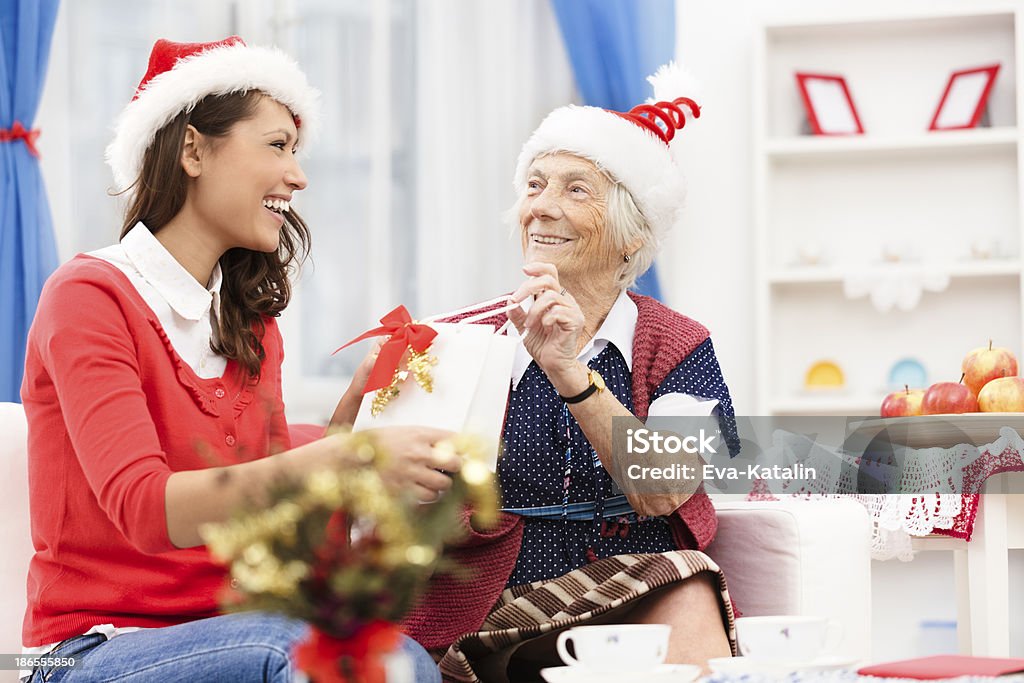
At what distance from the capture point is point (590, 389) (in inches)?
71.1

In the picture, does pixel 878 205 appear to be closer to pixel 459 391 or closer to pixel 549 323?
pixel 549 323

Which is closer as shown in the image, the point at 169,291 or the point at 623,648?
the point at 623,648

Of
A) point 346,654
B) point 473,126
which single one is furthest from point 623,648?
point 473,126

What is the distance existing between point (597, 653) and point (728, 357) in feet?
9.47

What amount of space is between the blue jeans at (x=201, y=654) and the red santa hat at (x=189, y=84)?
699 mm

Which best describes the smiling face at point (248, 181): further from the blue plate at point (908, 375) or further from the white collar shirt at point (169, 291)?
the blue plate at point (908, 375)

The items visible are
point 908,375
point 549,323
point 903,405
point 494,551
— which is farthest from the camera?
point 908,375

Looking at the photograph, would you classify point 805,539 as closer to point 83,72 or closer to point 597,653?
point 597,653

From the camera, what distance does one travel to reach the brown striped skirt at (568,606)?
1686mm

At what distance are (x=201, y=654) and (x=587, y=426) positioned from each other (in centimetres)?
73

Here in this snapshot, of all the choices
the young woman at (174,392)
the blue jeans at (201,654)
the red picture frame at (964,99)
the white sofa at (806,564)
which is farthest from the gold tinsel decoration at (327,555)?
the red picture frame at (964,99)

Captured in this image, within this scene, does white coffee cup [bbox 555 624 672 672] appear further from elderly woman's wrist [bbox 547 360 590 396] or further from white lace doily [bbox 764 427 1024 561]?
white lace doily [bbox 764 427 1024 561]

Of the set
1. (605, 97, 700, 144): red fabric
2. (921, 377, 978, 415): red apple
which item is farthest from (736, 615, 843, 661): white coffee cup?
(921, 377, 978, 415): red apple

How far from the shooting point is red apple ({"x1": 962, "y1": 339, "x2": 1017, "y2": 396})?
8.43 ft
